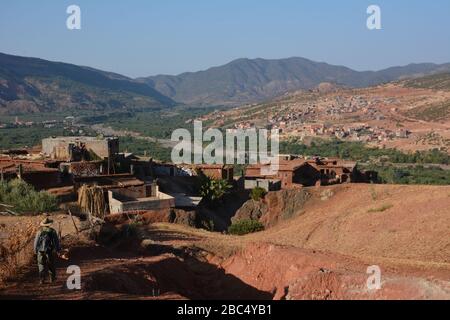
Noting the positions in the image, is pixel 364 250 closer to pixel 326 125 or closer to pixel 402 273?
pixel 402 273

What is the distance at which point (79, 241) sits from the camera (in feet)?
44.1

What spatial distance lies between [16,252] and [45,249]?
1152 millimetres

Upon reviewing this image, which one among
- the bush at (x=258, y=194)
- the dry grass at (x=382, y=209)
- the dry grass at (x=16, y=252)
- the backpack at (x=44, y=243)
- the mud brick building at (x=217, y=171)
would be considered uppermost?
the backpack at (x=44, y=243)

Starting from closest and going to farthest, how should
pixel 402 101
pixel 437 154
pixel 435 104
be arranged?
pixel 437 154 → pixel 435 104 → pixel 402 101

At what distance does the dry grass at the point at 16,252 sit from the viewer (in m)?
9.52

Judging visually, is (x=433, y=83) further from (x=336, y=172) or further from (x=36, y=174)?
(x=36, y=174)

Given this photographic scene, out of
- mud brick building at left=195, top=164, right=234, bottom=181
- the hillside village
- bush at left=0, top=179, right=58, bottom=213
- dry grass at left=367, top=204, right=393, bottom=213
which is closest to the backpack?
bush at left=0, top=179, right=58, bottom=213

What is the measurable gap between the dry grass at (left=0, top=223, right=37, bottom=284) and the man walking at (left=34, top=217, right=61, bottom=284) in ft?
1.89

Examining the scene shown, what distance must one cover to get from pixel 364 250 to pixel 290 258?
15.7 ft

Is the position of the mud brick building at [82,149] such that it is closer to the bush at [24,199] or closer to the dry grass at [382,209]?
the bush at [24,199]

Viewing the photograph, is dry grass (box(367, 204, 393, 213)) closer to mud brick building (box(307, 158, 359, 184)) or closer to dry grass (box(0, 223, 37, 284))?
mud brick building (box(307, 158, 359, 184))

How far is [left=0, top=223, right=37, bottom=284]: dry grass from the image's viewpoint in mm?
9516

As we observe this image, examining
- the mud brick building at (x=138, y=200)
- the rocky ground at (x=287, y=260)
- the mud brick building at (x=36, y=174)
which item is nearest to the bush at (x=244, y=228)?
the rocky ground at (x=287, y=260)
